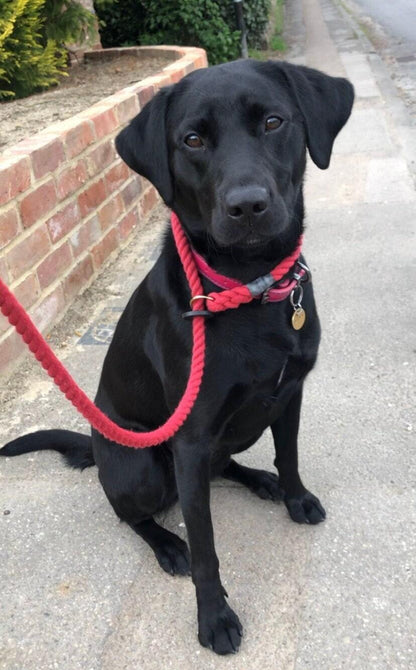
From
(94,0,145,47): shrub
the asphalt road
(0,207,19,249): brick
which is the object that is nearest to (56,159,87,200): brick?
(0,207,19,249): brick

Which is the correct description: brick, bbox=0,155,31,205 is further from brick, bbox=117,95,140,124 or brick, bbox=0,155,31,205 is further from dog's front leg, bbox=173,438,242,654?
dog's front leg, bbox=173,438,242,654

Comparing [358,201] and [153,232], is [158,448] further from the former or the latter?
[358,201]

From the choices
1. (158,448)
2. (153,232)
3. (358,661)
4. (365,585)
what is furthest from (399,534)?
(153,232)

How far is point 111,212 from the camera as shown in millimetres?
4355

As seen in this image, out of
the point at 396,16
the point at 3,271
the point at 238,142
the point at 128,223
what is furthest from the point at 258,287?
the point at 396,16

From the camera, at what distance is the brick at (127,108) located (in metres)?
4.48

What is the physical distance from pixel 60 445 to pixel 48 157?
1666 mm

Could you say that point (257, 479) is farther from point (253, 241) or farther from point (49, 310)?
point (49, 310)

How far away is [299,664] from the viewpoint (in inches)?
70.7

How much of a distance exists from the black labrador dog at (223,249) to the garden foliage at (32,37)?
134 inches

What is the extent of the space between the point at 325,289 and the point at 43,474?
2.00m

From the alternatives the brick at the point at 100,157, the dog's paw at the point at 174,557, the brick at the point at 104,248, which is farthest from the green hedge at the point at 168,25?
the dog's paw at the point at 174,557

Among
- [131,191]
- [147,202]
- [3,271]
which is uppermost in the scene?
[3,271]

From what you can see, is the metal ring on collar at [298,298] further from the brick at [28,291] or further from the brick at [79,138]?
the brick at [79,138]
